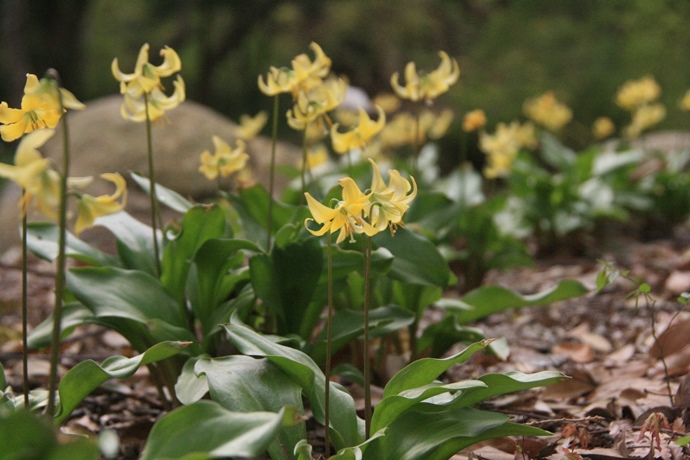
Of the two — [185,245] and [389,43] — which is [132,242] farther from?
[389,43]

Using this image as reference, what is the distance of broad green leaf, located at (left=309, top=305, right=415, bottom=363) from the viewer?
6.20 ft

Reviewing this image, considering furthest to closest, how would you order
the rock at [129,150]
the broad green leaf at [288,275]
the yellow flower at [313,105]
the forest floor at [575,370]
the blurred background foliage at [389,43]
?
the blurred background foliage at [389,43] < the rock at [129,150] < the yellow flower at [313,105] < the broad green leaf at [288,275] < the forest floor at [575,370]

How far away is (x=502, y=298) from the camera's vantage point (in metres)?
2.23

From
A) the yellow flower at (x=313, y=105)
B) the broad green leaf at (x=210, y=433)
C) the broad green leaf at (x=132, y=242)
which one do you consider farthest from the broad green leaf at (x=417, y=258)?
the broad green leaf at (x=210, y=433)

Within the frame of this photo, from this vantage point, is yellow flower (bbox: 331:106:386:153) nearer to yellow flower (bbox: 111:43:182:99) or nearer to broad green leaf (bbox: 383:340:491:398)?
yellow flower (bbox: 111:43:182:99)

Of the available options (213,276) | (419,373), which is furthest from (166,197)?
(419,373)

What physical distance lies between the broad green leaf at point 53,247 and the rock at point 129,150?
10.7 feet

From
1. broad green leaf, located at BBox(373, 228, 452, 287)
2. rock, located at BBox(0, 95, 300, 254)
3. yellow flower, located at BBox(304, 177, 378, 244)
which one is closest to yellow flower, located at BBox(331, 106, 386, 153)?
broad green leaf, located at BBox(373, 228, 452, 287)

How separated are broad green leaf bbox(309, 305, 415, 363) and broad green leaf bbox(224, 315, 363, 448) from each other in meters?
0.35

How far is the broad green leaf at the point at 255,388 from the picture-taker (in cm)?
142

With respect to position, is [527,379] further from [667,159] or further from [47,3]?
[47,3]

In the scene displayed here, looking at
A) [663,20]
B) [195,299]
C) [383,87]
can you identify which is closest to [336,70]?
[383,87]

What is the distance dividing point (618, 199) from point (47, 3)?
28.2 feet

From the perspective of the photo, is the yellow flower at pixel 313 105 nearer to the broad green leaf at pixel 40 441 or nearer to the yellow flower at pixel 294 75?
the yellow flower at pixel 294 75
